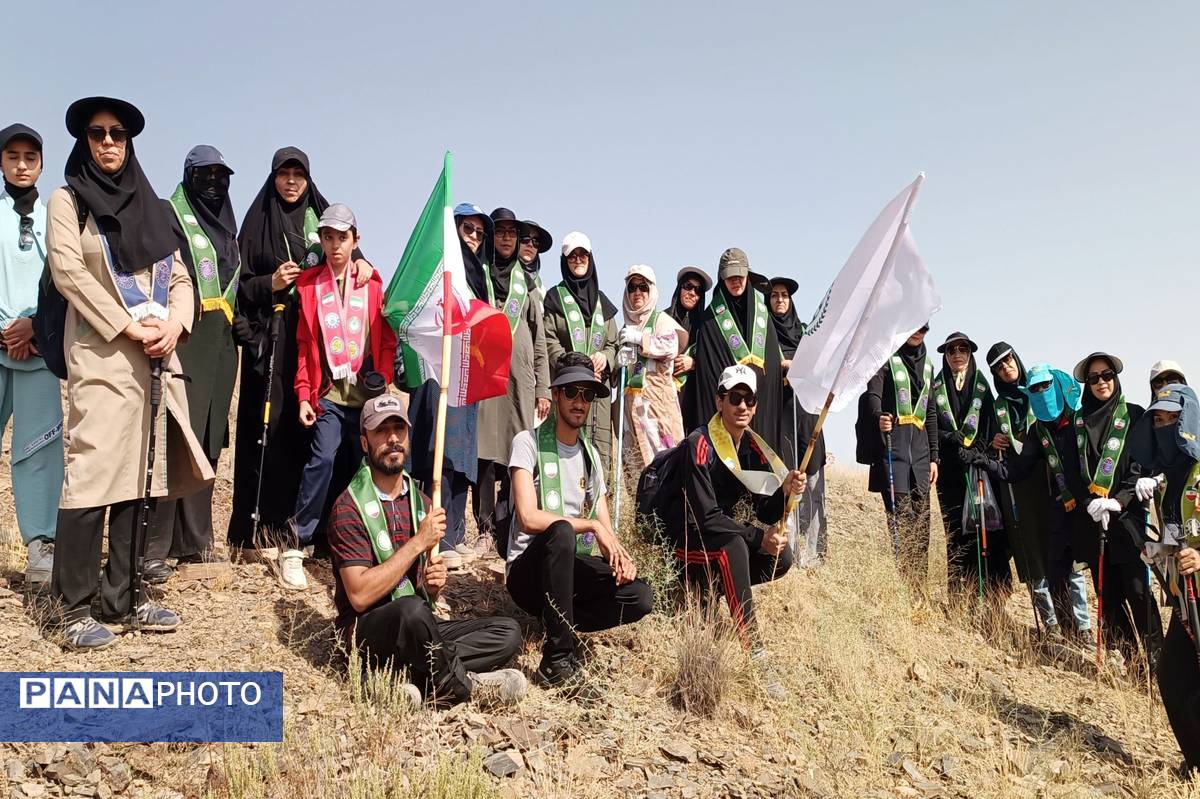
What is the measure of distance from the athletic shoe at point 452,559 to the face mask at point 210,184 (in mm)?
2558

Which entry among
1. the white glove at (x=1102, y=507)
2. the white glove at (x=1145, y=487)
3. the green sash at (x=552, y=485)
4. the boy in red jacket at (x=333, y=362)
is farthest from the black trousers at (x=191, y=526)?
the white glove at (x=1145, y=487)

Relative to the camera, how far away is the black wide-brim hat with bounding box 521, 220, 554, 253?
317 inches

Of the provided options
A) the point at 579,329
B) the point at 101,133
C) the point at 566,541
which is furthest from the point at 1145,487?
the point at 101,133

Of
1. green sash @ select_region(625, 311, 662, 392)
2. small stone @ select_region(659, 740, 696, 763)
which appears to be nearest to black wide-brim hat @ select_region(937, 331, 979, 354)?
green sash @ select_region(625, 311, 662, 392)

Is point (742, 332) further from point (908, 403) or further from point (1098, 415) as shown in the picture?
point (1098, 415)

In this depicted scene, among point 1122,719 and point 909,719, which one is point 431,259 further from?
point 1122,719

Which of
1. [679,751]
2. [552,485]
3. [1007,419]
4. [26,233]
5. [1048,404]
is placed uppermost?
[26,233]

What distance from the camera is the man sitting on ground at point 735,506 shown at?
18.4ft

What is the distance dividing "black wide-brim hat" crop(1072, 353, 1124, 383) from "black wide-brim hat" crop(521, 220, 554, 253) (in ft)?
13.7

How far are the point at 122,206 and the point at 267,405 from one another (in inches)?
61.9

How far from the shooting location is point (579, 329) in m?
7.88

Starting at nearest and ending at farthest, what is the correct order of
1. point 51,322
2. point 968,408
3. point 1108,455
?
point 51,322 < point 1108,455 < point 968,408

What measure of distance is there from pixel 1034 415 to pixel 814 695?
3.48 m

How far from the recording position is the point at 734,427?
19.5ft
